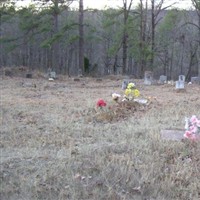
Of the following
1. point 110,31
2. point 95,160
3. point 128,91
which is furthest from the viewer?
point 110,31

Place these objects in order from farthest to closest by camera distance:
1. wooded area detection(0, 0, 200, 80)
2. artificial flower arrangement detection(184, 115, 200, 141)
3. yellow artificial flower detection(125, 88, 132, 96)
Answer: wooded area detection(0, 0, 200, 80), yellow artificial flower detection(125, 88, 132, 96), artificial flower arrangement detection(184, 115, 200, 141)

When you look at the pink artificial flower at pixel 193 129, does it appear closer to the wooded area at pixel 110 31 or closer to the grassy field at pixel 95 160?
the grassy field at pixel 95 160

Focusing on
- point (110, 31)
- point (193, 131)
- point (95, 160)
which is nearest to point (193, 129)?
point (193, 131)

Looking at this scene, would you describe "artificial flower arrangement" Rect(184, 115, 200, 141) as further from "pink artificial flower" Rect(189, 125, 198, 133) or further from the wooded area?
the wooded area

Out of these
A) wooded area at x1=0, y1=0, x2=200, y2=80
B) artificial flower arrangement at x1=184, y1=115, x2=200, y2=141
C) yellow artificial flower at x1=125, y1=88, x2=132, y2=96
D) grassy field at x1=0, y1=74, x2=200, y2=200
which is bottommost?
grassy field at x1=0, y1=74, x2=200, y2=200

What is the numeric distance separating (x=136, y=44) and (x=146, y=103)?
19091 mm

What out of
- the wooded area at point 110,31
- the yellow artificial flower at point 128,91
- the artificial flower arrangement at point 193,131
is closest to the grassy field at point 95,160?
the artificial flower arrangement at point 193,131

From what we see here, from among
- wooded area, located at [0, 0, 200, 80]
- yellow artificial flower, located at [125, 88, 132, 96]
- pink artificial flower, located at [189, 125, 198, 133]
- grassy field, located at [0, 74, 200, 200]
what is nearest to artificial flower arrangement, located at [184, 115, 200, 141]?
pink artificial flower, located at [189, 125, 198, 133]

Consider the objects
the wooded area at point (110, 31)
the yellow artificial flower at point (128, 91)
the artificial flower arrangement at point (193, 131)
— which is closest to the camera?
the artificial flower arrangement at point (193, 131)

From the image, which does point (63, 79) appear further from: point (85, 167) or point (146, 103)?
point (85, 167)

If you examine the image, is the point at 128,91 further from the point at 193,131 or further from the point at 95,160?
the point at 95,160

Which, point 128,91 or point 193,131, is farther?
point 128,91

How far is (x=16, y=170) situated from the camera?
447 cm

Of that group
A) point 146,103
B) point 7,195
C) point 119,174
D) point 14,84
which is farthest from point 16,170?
point 14,84
